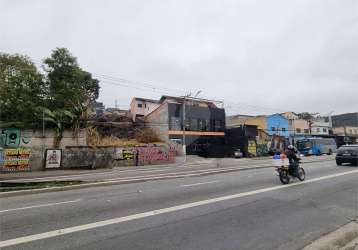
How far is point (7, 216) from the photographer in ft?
24.6

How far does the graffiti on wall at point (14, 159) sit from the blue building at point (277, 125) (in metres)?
47.5

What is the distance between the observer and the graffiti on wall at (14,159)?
26.0m

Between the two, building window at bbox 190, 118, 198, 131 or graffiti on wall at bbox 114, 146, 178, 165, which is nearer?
graffiti on wall at bbox 114, 146, 178, 165

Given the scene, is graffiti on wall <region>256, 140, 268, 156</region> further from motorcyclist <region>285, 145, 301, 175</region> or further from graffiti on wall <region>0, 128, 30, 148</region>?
motorcyclist <region>285, 145, 301, 175</region>

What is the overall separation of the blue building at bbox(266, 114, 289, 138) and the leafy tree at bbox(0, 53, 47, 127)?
146 feet

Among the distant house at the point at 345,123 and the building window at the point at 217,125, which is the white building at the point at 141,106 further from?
the distant house at the point at 345,123

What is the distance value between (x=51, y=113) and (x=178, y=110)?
21.3 m

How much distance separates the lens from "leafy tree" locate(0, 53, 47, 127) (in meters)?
31.5

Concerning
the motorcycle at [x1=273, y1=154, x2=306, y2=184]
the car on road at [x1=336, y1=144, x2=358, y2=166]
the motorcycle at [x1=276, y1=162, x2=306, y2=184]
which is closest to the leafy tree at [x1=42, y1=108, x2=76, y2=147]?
the motorcycle at [x1=273, y1=154, x2=306, y2=184]

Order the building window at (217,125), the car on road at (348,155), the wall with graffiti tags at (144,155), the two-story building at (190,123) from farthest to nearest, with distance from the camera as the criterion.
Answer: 1. the building window at (217,125)
2. the two-story building at (190,123)
3. the wall with graffiti tags at (144,155)
4. the car on road at (348,155)

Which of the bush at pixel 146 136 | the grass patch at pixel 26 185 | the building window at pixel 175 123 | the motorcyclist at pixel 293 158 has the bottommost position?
the grass patch at pixel 26 185

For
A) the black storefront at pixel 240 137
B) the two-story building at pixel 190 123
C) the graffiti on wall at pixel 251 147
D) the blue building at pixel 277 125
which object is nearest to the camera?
the two-story building at pixel 190 123

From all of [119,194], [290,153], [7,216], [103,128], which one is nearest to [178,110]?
[103,128]

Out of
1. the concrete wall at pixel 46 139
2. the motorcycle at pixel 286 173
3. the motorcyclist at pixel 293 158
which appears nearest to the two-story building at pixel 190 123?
the concrete wall at pixel 46 139
